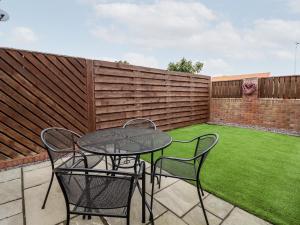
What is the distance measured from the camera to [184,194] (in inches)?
83.0

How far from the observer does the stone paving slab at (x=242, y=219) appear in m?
1.66

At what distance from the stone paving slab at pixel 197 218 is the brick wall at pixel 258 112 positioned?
5.26 m

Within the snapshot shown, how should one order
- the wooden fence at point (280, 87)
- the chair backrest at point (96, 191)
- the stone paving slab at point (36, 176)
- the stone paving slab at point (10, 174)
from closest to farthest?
1. the chair backrest at point (96, 191)
2. the stone paving slab at point (36, 176)
3. the stone paving slab at point (10, 174)
4. the wooden fence at point (280, 87)

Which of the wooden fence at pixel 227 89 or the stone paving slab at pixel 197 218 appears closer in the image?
the stone paving slab at pixel 197 218

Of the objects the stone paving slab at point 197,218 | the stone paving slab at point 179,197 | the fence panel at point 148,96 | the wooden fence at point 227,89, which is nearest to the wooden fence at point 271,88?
the wooden fence at point 227,89

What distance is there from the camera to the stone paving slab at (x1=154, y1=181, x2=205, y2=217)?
72.7 inches

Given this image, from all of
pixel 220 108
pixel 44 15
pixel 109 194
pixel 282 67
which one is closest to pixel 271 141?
pixel 220 108

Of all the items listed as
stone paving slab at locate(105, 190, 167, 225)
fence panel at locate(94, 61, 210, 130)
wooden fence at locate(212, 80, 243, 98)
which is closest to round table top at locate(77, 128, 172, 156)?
stone paving slab at locate(105, 190, 167, 225)

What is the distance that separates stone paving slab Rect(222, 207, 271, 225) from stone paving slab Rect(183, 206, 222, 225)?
8 centimetres

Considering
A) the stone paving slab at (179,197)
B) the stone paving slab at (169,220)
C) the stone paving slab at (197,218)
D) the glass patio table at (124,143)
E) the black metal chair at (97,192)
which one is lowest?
the stone paving slab at (197,218)

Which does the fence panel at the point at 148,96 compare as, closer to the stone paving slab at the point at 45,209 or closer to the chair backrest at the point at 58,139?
the chair backrest at the point at 58,139

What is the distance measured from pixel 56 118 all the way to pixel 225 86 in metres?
6.00

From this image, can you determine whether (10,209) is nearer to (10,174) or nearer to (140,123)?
(10,174)

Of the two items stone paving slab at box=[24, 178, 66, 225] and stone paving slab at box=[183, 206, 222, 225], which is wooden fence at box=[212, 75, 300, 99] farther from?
stone paving slab at box=[24, 178, 66, 225]
